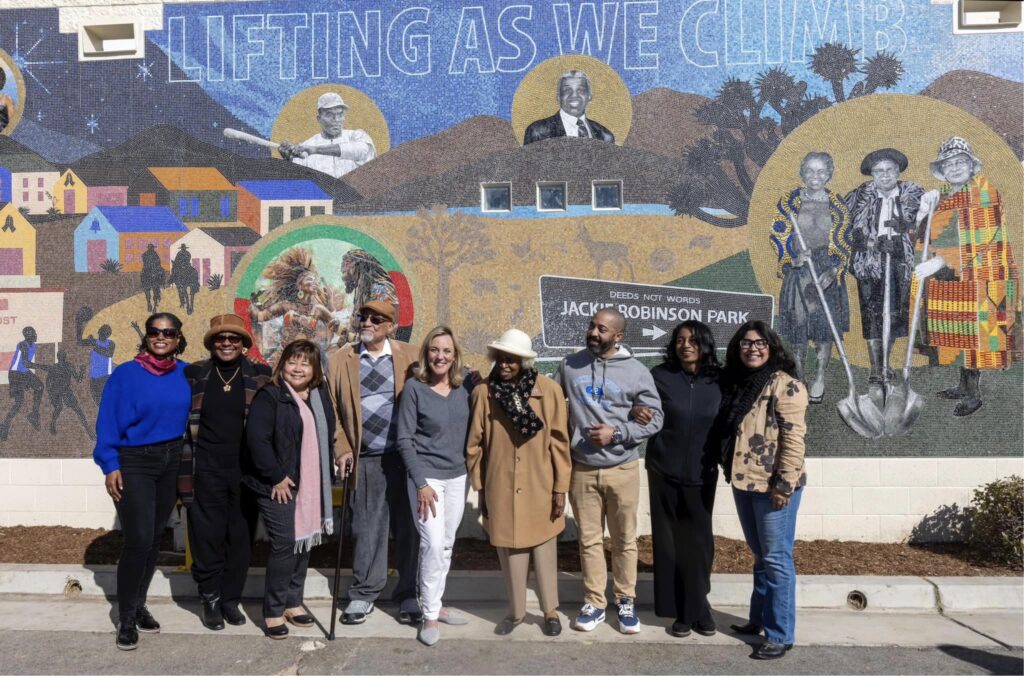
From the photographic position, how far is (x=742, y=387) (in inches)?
174

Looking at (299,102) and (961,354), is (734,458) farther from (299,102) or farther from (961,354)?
(299,102)

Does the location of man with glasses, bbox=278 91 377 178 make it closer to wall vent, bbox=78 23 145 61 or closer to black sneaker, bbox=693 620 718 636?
wall vent, bbox=78 23 145 61

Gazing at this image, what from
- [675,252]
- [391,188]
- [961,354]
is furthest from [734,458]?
[391,188]

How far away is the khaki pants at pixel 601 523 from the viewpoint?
447cm

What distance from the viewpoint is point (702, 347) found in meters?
4.48

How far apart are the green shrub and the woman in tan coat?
362 cm

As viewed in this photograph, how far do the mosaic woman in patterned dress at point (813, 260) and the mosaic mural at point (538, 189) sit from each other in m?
0.02

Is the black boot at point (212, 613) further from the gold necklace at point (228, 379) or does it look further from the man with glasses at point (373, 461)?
the gold necklace at point (228, 379)

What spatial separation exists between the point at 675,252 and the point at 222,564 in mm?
4320

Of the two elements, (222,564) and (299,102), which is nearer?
(222,564)

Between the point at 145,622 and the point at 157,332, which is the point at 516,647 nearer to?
the point at 145,622

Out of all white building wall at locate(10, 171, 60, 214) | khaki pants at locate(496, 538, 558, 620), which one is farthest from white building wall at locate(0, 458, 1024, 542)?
white building wall at locate(10, 171, 60, 214)

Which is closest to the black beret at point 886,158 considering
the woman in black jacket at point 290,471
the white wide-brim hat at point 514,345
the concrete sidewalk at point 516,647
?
the concrete sidewalk at point 516,647

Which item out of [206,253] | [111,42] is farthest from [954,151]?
[111,42]
